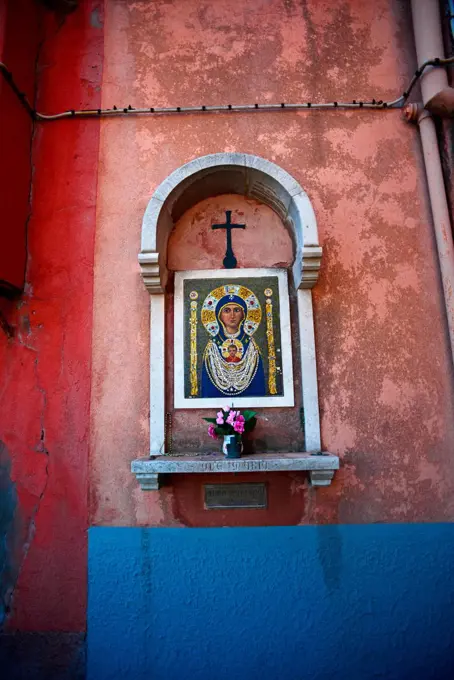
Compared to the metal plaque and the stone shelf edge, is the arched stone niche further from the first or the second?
the metal plaque

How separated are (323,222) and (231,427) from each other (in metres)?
1.87

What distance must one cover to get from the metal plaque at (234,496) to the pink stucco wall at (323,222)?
130 mm

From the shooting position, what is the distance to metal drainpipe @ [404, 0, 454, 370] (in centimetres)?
354

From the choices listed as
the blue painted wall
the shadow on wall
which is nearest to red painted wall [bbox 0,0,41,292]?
the shadow on wall

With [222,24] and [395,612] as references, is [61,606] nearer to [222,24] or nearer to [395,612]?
[395,612]

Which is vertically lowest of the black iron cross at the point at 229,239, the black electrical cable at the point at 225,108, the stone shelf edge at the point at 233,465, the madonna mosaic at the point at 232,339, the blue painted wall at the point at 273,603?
the blue painted wall at the point at 273,603

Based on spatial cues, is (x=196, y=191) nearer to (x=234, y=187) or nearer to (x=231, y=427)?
(x=234, y=187)

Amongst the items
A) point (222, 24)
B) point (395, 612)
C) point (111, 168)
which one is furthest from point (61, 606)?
point (222, 24)

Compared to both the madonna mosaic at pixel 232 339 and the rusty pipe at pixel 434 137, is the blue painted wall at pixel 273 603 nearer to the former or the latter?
the madonna mosaic at pixel 232 339

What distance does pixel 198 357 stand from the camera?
3.58m

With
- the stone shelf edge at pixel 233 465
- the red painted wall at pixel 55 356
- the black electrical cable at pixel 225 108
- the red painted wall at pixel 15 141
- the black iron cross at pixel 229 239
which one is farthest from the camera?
the black electrical cable at pixel 225 108

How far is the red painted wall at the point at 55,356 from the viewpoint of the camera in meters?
3.29

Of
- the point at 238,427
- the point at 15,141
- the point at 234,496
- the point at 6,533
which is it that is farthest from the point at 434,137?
the point at 6,533

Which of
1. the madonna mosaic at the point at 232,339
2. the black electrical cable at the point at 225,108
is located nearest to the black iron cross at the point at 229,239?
the madonna mosaic at the point at 232,339
